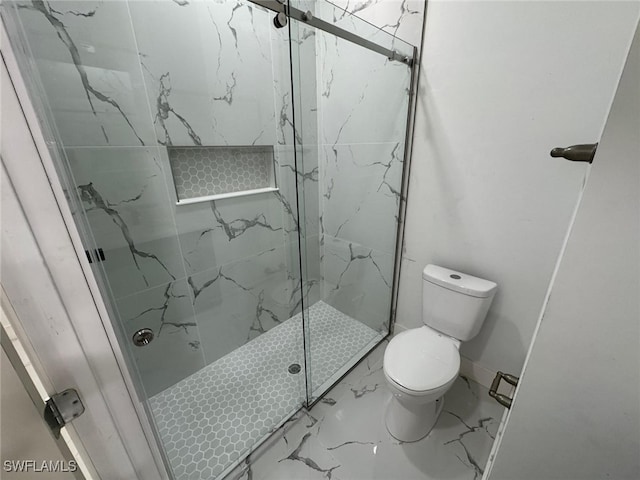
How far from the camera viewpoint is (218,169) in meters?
1.59

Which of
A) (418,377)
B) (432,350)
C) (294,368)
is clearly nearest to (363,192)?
(432,350)

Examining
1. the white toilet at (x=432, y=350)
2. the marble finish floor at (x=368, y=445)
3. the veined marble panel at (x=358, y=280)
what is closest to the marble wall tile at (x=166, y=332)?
the marble finish floor at (x=368, y=445)

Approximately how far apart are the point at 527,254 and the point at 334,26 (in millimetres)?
1461

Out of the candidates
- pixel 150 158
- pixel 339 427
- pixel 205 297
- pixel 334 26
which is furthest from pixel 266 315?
pixel 334 26

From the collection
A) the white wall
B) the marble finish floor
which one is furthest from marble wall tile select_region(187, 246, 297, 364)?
the white wall

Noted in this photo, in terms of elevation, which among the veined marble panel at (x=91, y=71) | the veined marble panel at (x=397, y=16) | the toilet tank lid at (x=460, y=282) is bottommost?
the toilet tank lid at (x=460, y=282)

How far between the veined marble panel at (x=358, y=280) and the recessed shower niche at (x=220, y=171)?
0.73 m

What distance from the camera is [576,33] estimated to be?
100cm

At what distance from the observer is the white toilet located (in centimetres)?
120

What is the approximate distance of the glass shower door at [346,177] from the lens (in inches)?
57.5

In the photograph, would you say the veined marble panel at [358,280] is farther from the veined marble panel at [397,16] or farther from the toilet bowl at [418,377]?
the veined marble panel at [397,16]

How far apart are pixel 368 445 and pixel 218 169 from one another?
174 centimetres

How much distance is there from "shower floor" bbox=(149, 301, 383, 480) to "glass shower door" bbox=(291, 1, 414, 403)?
0.02 meters

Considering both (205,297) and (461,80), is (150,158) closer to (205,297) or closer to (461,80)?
(205,297)
